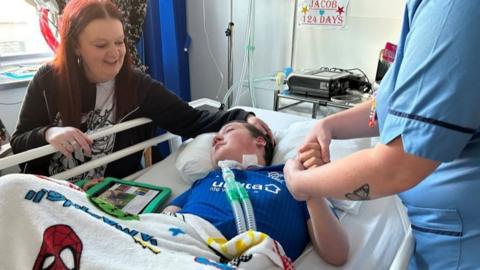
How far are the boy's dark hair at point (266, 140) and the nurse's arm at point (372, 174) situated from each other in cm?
70

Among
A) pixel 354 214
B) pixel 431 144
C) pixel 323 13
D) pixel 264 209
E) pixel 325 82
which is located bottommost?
pixel 354 214

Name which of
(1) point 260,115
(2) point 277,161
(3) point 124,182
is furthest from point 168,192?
(1) point 260,115

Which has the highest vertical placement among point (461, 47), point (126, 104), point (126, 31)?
point (461, 47)

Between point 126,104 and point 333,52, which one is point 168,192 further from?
point 333,52

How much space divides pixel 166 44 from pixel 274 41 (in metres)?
0.83

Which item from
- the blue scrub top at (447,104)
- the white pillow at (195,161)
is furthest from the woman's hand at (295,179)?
the white pillow at (195,161)

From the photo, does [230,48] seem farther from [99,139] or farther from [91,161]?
[91,161]

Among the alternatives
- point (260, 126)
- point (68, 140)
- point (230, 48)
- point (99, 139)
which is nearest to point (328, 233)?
point (260, 126)

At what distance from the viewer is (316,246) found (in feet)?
3.49

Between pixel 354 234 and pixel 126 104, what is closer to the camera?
pixel 354 234

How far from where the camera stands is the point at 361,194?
0.66 meters

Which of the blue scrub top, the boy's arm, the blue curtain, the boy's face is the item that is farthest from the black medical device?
the blue scrub top

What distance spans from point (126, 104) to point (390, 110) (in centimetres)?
118

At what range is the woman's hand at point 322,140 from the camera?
0.93m
